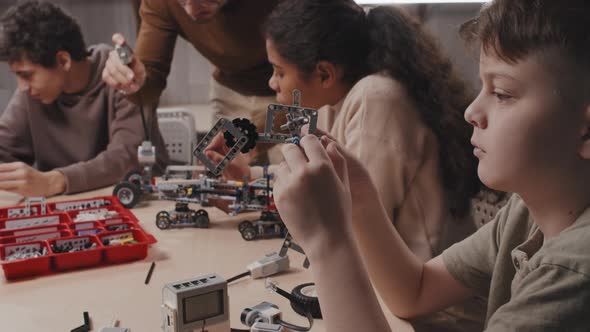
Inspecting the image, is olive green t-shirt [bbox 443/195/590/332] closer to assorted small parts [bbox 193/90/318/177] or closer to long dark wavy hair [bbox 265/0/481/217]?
assorted small parts [bbox 193/90/318/177]

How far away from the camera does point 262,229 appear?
4.72 feet

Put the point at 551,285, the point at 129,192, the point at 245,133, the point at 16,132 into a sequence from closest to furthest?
1. the point at 551,285
2. the point at 245,133
3. the point at 129,192
4. the point at 16,132

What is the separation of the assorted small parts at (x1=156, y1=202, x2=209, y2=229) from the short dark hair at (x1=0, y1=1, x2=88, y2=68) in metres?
1.03

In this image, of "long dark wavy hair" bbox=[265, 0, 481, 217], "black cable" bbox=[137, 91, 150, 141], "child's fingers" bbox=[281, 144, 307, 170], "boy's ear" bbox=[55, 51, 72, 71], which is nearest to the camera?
"child's fingers" bbox=[281, 144, 307, 170]

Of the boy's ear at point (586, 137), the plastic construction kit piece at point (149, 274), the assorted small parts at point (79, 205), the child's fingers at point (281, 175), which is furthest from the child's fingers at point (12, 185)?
the boy's ear at point (586, 137)

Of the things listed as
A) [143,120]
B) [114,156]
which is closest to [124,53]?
[143,120]

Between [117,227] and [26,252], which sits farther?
[117,227]

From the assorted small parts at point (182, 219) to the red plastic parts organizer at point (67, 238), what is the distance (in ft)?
0.27

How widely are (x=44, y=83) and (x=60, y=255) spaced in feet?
3.84

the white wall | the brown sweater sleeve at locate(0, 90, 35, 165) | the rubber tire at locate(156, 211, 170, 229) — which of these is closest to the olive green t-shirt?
the rubber tire at locate(156, 211, 170, 229)

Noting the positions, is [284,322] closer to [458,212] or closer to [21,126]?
[458,212]

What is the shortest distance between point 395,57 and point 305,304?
Answer: 71cm

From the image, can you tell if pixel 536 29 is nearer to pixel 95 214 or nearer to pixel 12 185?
pixel 95 214

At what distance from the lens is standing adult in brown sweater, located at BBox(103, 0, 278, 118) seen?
1.89 m
